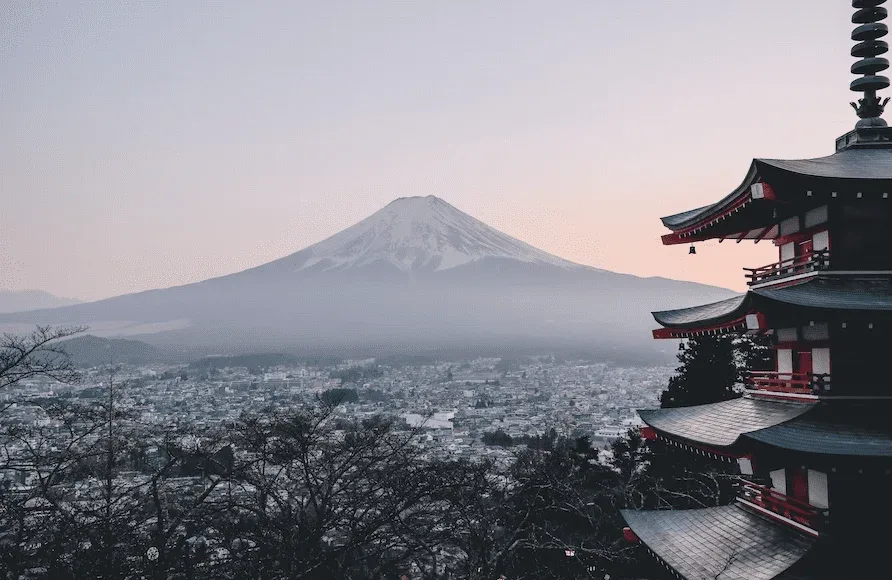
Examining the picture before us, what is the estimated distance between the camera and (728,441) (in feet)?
24.0

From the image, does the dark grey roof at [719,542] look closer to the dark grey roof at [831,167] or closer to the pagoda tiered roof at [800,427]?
the pagoda tiered roof at [800,427]

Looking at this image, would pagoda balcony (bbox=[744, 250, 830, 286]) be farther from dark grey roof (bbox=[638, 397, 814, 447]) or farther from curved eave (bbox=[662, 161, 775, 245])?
dark grey roof (bbox=[638, 397, 814, 447])

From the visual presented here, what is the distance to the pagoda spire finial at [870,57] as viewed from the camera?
318 inches

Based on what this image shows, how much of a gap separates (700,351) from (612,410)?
28.7 metres

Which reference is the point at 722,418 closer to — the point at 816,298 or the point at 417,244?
the point at 816,298

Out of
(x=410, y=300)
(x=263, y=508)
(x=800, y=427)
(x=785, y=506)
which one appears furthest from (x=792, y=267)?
(x=410, y=300)

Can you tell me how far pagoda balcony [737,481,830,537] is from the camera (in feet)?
23.2

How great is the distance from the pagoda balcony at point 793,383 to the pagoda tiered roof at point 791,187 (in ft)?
5.59

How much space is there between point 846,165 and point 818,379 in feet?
7.18

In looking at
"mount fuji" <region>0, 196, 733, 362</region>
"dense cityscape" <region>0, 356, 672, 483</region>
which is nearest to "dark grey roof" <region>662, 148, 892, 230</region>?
"dense cityscape" <region>0, 356, 672, 483</region>

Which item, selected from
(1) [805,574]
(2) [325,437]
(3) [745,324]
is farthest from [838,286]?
(2) [325,437]

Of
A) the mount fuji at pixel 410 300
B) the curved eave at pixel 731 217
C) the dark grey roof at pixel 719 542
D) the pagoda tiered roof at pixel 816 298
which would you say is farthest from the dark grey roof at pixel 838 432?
the mount fuji at pixel 410 300

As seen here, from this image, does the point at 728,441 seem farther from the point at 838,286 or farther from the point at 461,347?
the point at 461,347

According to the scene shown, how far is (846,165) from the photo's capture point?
7527mm
